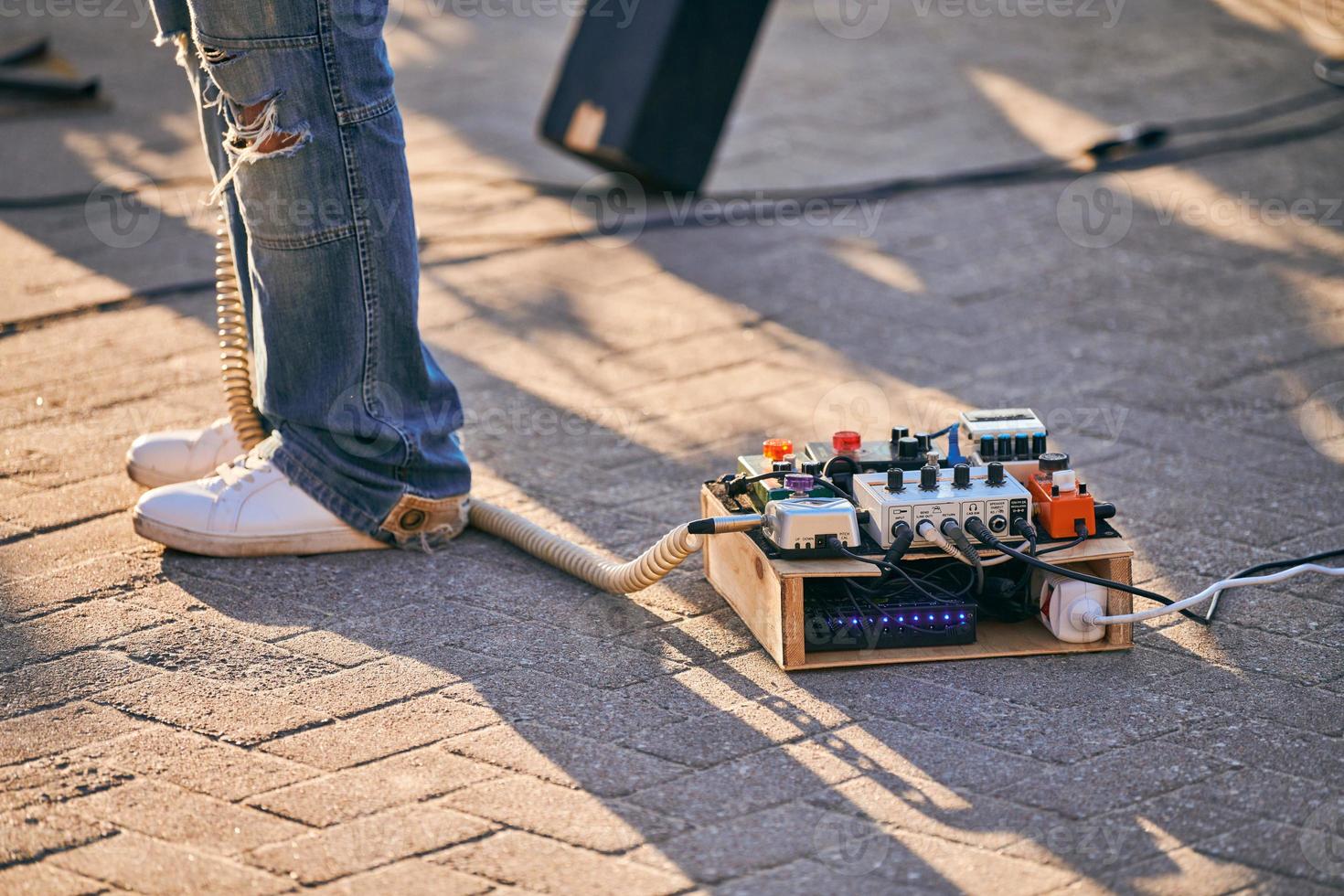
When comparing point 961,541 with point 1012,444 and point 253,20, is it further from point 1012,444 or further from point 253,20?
point 253,20

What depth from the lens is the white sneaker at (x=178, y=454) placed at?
2.71 m

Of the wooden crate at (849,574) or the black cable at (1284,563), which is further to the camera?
the black cable at (1284,563)

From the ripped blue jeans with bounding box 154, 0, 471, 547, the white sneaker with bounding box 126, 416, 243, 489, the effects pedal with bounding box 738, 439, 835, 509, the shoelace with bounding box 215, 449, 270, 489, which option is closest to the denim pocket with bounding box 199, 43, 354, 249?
the ripped blue jeans with bounding box 154, 0, 471, 547

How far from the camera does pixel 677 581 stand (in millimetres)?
2465

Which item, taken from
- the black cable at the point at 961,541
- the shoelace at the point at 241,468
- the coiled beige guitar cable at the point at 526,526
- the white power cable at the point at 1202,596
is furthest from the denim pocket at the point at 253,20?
the white power cable at the point at 1202,596

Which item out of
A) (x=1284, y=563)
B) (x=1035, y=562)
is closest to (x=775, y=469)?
(x=1035, y=562)

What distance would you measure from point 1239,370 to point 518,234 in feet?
7.30

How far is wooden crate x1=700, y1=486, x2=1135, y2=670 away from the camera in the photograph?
206 cm

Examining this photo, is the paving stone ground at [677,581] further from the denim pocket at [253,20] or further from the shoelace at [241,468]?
the denim pocket at [253,20]

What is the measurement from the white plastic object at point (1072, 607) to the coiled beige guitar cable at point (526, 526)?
1.56 ft

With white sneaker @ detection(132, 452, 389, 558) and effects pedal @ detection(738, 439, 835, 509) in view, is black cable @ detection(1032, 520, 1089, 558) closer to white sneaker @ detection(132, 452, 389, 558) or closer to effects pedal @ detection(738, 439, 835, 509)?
effects pedal @ detection(738, 439, 835, 509)

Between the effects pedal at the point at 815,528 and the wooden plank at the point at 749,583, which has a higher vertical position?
the effects pedal at the point at 815,528

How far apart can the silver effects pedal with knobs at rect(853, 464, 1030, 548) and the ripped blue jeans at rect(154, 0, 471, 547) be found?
0.84 metres

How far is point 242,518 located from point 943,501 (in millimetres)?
Result: 1236
